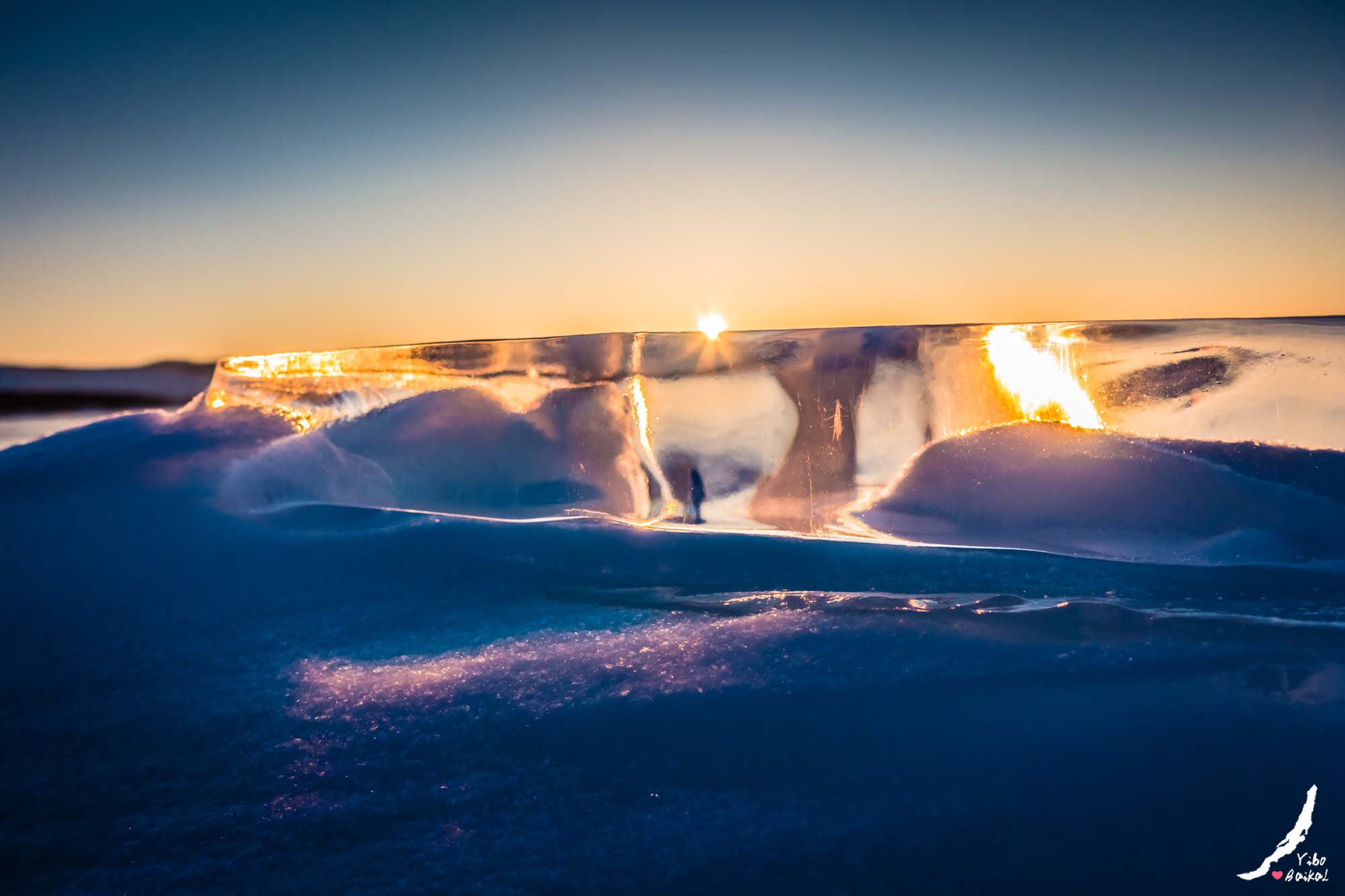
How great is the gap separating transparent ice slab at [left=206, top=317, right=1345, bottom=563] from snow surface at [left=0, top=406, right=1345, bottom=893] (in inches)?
0.4

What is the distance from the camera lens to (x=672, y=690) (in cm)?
64

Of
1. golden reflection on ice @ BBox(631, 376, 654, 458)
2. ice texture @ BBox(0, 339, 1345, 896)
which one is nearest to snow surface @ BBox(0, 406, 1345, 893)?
ice texture @ BBox(0, 339, 1345, 896)

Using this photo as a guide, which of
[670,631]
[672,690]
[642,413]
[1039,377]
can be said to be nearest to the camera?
[672,690]

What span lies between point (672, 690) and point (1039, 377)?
81cm

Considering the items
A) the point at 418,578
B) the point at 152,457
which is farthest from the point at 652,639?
the point at 152,457

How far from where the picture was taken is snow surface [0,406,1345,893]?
48 cm

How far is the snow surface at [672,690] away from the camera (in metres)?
0.48

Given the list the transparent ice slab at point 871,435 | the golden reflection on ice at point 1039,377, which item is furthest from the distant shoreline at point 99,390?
the golden reflection on ice at point 1039,377

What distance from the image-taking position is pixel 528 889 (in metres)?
0.45

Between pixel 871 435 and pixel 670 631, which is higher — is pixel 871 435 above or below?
above

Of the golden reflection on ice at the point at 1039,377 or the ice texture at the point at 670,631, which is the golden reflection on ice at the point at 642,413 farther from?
the golden reflection on ice at the point at 1039,377

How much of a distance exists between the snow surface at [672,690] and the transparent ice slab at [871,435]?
0.01 metres

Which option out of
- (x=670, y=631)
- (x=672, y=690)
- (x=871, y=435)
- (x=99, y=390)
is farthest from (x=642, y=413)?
(x=99, y=390)

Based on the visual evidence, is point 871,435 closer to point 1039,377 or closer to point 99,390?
point 1039,377
